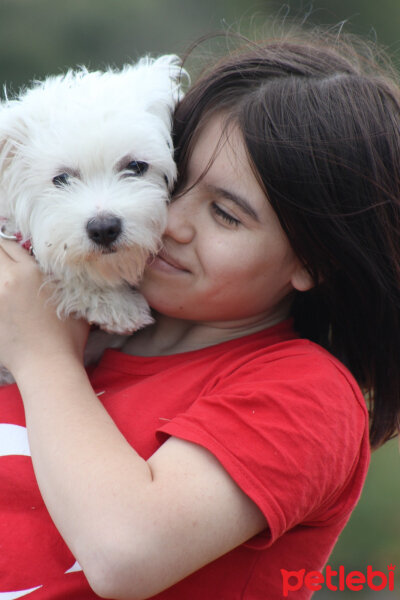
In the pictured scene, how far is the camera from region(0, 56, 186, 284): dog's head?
1.99m

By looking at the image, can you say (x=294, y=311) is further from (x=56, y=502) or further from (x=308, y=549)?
(x=56, y=502)

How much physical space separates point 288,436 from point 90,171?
0.89m

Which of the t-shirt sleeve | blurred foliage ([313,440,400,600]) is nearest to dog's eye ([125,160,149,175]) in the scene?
the t-shirt sleeve

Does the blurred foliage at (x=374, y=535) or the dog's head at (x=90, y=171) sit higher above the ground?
the dog's head at (x=90, y=171)

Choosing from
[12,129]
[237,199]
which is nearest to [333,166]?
[237,199]

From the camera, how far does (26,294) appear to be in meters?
2.14

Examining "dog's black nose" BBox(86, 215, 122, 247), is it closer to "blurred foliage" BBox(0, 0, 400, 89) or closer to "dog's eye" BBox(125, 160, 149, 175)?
"dog's eye" BBox(125, 160, 149, 175)

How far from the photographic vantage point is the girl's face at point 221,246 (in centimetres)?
197

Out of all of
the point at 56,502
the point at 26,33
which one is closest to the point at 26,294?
the point at 56,502

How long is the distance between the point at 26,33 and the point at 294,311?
6.77 meters

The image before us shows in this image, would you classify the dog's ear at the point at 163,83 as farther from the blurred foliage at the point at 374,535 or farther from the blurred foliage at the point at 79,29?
the blurred foliage at the point at 79,29

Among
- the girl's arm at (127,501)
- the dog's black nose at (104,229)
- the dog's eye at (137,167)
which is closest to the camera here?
the girl's arm at (127,501)

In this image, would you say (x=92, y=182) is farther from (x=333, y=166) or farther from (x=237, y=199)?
(x=333, y=166)

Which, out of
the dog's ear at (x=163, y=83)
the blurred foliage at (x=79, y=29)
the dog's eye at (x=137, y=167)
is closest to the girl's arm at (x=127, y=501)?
the dog's eye at (x=137, y=167)
